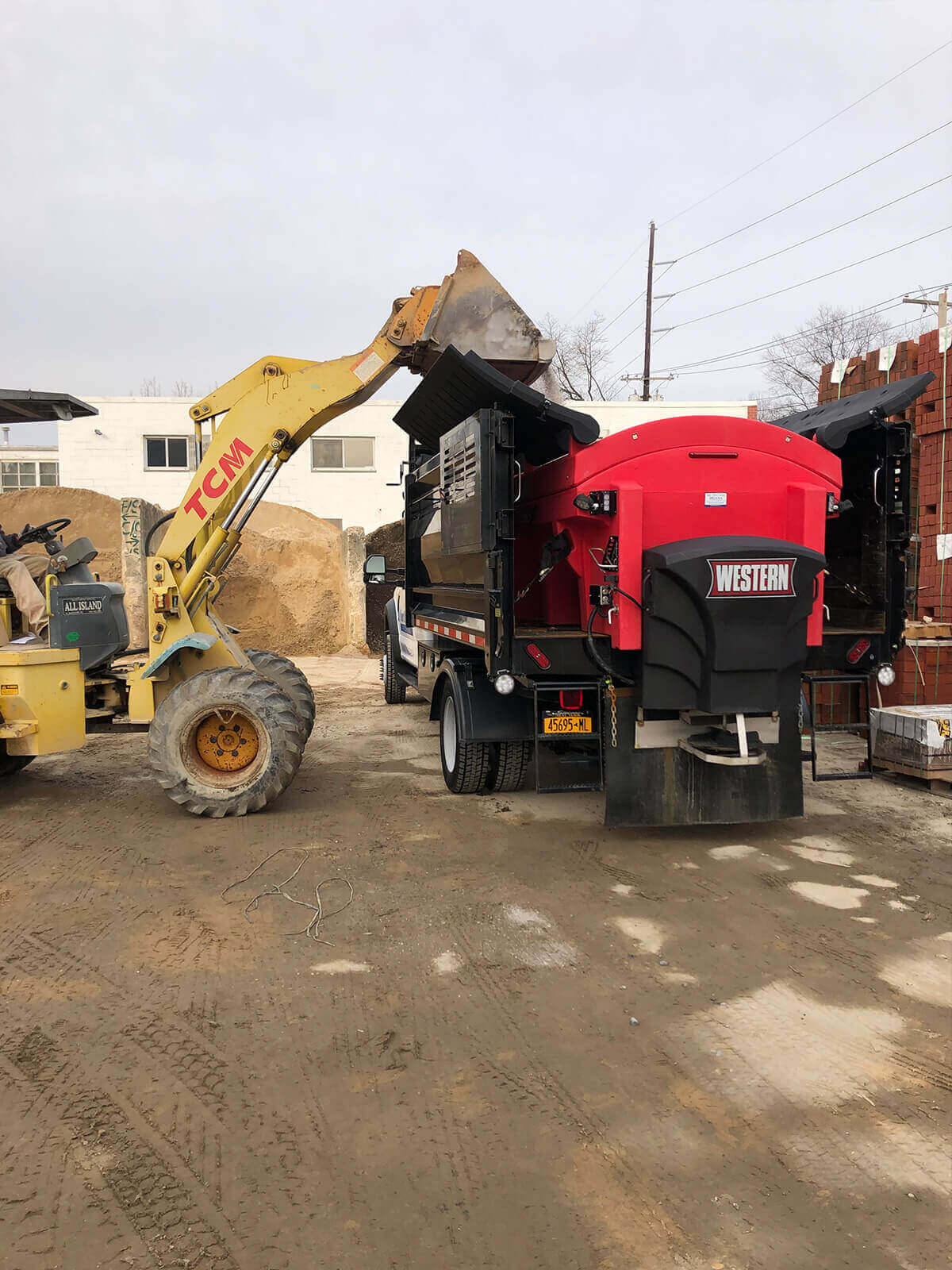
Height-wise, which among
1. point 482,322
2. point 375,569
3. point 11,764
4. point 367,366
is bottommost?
point 11,764

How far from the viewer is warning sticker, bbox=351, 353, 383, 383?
7098mm

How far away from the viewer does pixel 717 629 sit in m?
5.38

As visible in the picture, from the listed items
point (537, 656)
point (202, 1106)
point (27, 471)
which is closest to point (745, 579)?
point (537, 656)

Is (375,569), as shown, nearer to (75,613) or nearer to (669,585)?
(75,613)

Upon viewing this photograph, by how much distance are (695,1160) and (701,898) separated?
7.80 feet

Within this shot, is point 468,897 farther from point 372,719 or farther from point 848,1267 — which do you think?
point 372,719

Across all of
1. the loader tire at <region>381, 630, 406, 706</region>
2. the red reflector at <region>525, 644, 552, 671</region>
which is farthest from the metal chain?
the loader tire at <region>381, 630, 406, 706</region>

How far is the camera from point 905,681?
372 inches

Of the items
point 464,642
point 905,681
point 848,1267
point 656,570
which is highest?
point 656,570

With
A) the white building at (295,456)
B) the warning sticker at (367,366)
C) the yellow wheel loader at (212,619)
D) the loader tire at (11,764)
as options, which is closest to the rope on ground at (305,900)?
the yellow wheel loader at (212,619)

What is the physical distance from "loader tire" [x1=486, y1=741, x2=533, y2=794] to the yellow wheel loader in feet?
5.19

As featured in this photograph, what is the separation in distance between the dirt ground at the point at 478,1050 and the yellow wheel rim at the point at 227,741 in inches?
23.4

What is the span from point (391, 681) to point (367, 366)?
593 cm

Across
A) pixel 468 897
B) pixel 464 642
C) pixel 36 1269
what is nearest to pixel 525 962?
pixel 468 897
